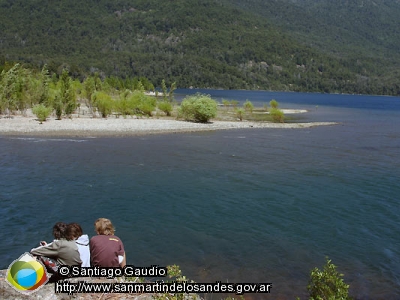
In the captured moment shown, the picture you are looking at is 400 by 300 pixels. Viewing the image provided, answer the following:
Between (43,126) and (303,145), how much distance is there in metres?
30.2

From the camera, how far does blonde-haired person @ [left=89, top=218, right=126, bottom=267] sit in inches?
372

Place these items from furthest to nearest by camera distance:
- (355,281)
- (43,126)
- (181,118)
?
(181,118)
(43,126)
(355,281)

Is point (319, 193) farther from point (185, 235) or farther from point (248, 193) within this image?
point (185, 235)

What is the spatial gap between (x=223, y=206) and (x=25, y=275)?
14.9m

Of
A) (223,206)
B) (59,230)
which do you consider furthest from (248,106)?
(59,230)

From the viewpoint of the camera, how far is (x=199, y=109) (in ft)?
198

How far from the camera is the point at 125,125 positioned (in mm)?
52562

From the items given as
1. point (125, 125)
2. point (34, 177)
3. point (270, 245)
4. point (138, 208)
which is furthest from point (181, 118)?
point (270, 245)

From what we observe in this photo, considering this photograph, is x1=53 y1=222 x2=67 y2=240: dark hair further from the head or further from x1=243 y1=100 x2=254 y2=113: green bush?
x1=243 y1=100 x2=254 y2=113: green bush

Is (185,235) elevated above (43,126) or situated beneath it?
situated beneath

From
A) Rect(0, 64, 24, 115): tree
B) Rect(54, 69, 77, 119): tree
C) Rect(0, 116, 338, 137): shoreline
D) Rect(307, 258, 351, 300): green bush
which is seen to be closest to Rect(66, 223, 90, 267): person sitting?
Rect(307, 258, 351, 300): green bush

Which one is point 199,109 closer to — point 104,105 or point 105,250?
point 104,105

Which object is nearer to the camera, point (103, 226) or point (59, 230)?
point (59, 230)

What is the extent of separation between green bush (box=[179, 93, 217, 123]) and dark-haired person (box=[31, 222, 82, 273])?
5166 cm
